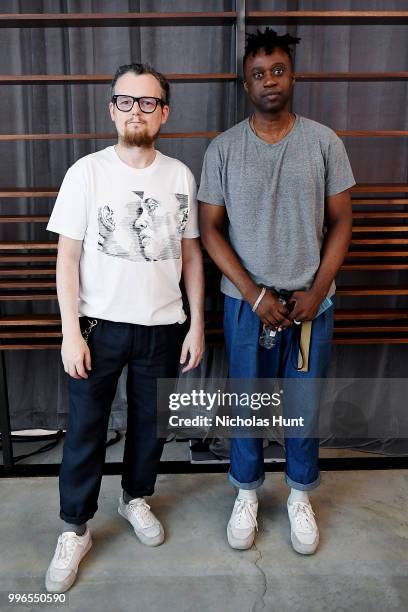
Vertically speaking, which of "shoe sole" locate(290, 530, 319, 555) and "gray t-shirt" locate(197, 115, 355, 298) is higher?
"gray t-shirt" locate(197, 115, 355, 298)

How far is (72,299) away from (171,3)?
4.59 feet

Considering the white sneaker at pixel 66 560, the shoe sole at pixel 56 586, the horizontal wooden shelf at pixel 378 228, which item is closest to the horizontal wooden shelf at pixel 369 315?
the horizontal wooden shelf at pixel 378 228

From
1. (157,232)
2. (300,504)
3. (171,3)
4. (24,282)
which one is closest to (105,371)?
(157,232)

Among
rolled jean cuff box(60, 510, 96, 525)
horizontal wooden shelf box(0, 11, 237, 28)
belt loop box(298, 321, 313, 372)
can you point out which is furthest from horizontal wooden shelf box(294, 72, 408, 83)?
rolled jean cuff box(60, 510, 96, 525)

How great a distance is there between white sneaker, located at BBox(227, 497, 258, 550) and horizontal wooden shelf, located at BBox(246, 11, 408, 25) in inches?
67.6

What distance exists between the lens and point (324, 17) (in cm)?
214

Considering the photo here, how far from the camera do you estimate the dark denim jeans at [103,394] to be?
1.81m

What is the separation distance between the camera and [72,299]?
5.66 ft

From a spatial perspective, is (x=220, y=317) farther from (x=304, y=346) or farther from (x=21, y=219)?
(x=21, y=219)

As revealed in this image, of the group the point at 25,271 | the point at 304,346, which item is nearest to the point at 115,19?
the point at 25,271

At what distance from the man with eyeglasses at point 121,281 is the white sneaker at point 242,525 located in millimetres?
369

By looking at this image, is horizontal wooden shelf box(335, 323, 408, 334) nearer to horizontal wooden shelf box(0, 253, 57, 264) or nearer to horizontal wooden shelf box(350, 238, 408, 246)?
horizontal wooden shelf box(350, 238, 408, 246)

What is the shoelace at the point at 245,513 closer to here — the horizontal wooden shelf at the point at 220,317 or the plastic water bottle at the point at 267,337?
the plastic water bottle at the point at 267,337

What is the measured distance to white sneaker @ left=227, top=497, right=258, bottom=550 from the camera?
1.97 meters
